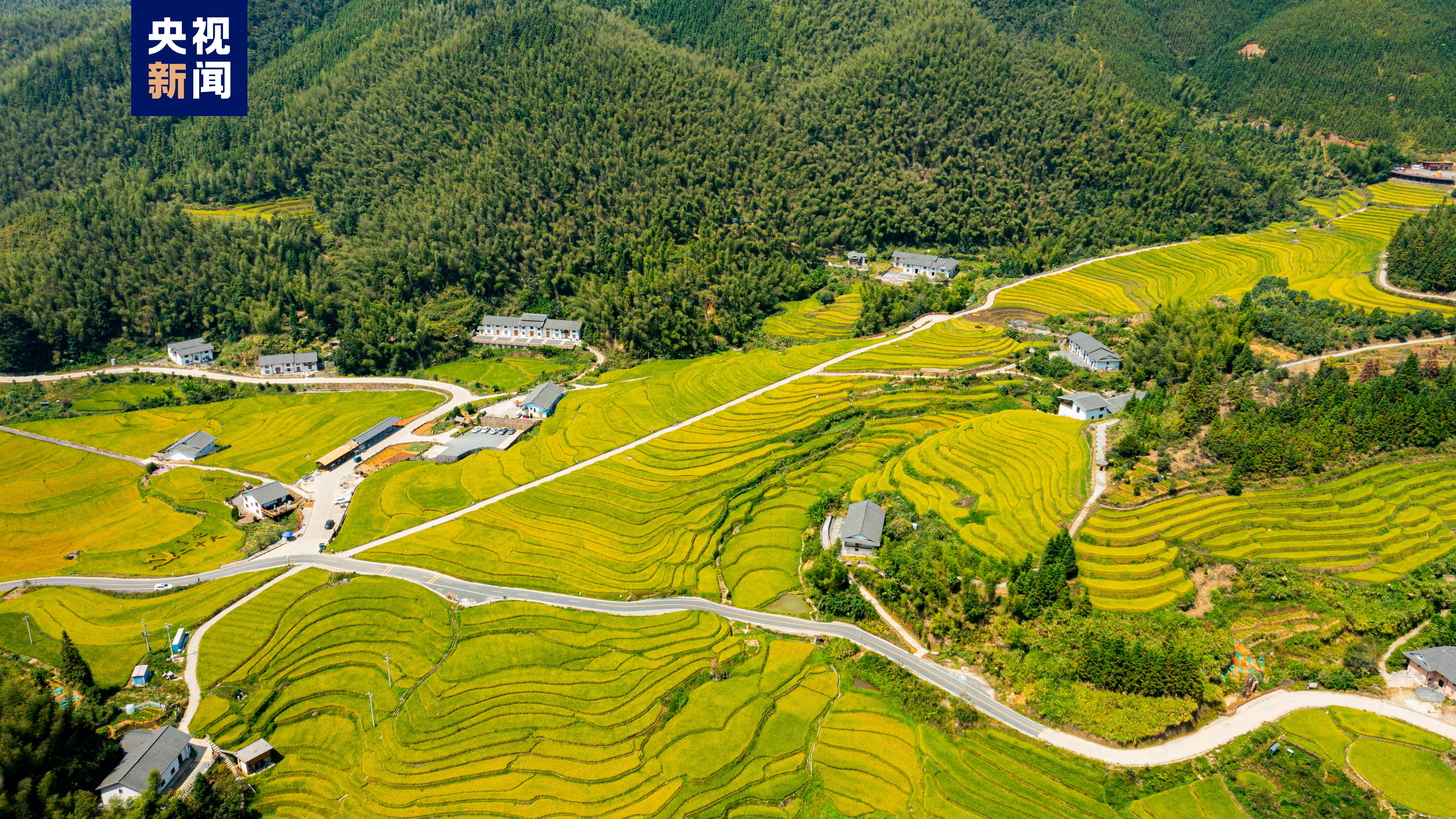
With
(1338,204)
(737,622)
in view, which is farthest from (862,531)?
(1338,204)

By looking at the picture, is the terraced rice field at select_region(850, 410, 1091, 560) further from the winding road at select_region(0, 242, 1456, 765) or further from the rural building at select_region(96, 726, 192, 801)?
the rural building at select_region(96, 726, 192, 801)

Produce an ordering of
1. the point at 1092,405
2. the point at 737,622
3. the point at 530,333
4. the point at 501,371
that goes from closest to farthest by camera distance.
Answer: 1. the point at 737,622
2. the point at 1092,405
3. the point at 501,371
4. the point at 530,333

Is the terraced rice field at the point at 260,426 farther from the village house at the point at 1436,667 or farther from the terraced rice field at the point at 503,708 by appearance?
the village house at the point at 1436,667

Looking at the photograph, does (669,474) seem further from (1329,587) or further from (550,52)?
(550,52)

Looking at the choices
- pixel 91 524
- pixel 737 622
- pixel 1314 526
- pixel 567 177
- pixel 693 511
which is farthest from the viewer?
pixel 567 177

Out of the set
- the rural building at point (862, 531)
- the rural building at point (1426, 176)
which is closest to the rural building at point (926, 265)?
the rural building at point (862, 531)

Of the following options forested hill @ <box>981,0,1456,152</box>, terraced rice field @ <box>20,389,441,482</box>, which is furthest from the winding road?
forested hill @ <box>981,0,1456,152</box>

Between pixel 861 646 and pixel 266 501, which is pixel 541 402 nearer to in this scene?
pixel 266 501
